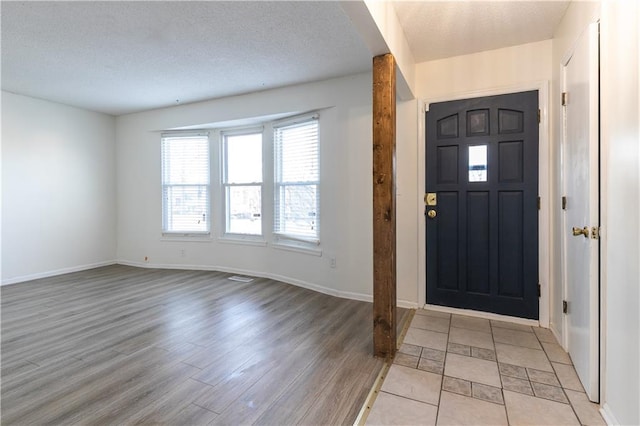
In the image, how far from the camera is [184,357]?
2.29 m

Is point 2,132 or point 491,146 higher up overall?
point 2,132

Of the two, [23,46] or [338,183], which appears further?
[338,183]

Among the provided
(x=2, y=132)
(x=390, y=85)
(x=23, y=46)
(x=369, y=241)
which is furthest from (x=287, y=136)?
(x=2, y=132)

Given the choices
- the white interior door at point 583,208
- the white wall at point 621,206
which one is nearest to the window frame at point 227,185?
the white interior door at point 583,208

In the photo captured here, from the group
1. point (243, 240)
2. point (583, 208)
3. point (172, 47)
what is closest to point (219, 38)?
point (172, 47)

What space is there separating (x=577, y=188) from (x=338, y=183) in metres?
2.24

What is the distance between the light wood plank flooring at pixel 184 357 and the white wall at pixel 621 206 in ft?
4.09

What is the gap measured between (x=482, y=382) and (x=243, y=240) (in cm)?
364

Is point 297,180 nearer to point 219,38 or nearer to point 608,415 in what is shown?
point 219,38

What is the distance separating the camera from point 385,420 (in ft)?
5.35

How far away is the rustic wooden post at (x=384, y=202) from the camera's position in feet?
7.16

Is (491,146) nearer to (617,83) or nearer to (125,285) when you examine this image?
(617,83)

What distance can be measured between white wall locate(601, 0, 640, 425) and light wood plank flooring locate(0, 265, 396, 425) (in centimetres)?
125

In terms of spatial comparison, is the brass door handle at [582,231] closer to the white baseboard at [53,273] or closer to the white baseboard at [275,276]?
the white baseboard at [275,276]
